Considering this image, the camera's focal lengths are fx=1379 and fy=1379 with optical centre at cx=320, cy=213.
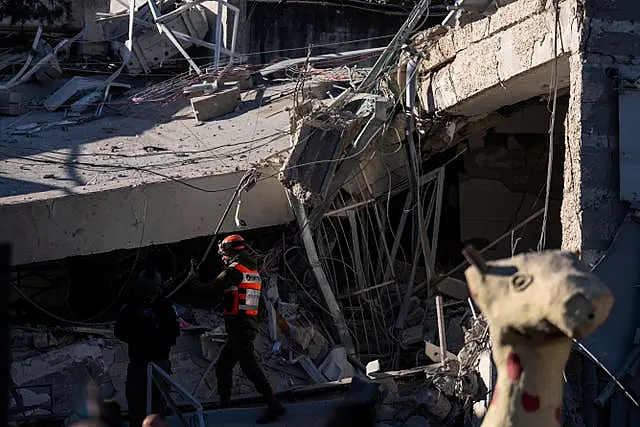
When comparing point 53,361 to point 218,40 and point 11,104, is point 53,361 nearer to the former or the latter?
point 11,104

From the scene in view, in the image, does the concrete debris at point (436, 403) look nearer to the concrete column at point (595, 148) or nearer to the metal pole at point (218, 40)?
the concrete column at point (595, 148)

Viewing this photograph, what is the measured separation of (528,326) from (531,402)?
1.15 feet

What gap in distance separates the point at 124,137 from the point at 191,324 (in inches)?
123

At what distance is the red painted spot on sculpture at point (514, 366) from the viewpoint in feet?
18.1

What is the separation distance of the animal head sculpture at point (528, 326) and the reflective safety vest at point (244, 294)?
15.3ft

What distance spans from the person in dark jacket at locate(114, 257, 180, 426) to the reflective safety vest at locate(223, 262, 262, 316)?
51 centimetres

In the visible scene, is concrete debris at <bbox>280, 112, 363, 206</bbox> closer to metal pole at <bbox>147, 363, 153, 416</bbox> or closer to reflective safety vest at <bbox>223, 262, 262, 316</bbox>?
reflective safety vest at <bbox>223, 262, 262, 316</bbox>

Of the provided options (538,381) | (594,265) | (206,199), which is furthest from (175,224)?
(538,381)

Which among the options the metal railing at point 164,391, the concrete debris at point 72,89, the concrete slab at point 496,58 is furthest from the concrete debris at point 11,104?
the metal railing at point 164,391

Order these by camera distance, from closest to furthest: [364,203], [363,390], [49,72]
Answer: [363,390] < [364,203] < [49,72]

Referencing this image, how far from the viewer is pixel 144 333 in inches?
385

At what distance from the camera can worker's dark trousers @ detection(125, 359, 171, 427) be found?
9883mm

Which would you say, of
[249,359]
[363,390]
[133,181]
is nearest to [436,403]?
[363,390]

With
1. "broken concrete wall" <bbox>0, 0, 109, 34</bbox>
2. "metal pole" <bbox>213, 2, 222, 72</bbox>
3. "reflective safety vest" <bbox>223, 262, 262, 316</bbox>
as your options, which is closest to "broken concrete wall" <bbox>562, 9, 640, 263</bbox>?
"reflective safety vest" <bbox>223, 262, 262, 316</bbox>
